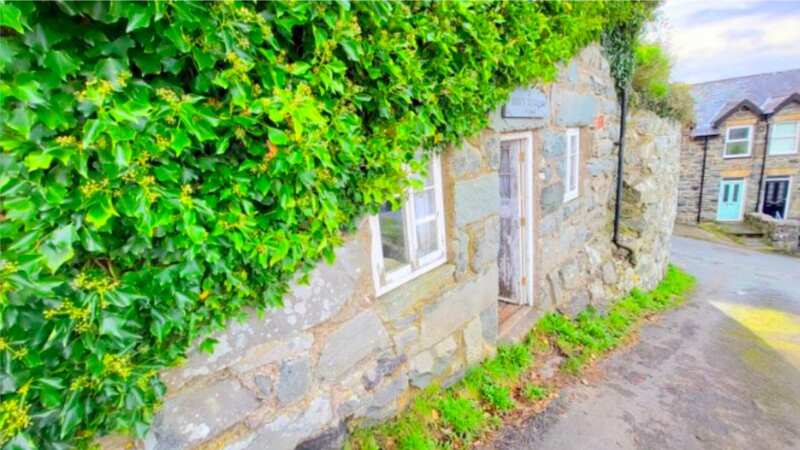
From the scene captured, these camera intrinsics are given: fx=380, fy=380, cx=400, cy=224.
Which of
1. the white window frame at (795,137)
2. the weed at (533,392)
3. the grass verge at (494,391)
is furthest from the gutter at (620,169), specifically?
the white window frame at (795,137)

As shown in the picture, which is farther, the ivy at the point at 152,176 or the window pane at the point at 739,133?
the window pane at the point at 739,133

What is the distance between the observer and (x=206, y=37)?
1204mm

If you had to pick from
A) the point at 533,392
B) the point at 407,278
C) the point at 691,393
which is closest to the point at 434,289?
the point at 407,278

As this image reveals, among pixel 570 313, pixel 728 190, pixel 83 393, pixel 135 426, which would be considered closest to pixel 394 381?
pixel 135 426

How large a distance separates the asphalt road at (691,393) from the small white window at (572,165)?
1.96 m

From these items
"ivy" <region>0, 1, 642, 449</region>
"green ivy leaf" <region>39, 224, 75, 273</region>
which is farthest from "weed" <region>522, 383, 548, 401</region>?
"green ivy leaf" <region>39, 224, 75, 273</region>

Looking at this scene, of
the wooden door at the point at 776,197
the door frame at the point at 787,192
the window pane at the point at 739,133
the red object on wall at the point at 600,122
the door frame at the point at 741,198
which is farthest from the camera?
the door frame at the point at 741,198

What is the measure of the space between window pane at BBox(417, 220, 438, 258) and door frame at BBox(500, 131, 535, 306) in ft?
4.35

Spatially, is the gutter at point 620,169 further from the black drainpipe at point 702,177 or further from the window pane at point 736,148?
the window pane at point 736,148

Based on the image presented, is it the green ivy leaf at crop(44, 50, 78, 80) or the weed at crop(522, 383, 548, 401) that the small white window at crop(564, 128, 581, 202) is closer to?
the weed at crop(522, 383, 548, 401)

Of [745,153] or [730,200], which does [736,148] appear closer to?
[745,153]

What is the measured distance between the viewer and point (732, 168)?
720 inches

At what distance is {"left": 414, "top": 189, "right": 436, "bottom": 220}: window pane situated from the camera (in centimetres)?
266

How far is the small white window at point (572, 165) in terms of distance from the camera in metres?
4.52
